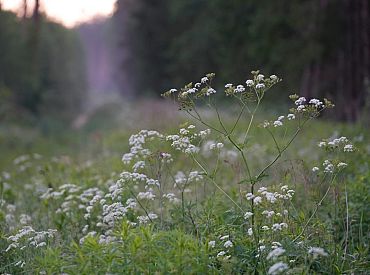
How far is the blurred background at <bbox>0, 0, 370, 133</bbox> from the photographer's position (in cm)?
2005

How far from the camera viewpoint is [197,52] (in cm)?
3266

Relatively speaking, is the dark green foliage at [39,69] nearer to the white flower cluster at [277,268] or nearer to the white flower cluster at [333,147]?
the white flower cluster at [333,147]

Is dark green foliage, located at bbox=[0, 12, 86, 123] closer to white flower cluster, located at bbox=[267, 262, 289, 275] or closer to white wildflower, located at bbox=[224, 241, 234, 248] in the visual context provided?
white wildflower, located at bbox=[224, 241, 234, 248]

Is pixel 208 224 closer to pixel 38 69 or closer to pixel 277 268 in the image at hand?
pixel 277 268

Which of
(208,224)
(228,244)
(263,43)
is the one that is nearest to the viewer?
(228,244)

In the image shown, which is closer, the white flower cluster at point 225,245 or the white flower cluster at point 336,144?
the white flower cluster at point 225,245

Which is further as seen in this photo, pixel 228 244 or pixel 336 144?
pixel 336 144

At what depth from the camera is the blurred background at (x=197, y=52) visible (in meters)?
20.0

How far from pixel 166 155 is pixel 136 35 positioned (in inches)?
1289

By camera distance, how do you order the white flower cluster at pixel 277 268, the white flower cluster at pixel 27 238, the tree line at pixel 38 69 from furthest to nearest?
the tree line at pixel 38 69, the white flower cluster at pixel 27 238, the white flower cluster at pixel 277 268

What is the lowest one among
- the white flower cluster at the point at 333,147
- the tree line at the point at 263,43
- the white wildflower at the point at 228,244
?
the white wildflower at the point at 228,244

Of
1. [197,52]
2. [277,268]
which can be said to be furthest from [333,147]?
[197,52]

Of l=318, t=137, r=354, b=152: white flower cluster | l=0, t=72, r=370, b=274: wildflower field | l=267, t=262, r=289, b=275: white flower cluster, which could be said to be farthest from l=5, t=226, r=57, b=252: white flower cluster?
l=318, t=137, r=354, b=152: white flower cluster

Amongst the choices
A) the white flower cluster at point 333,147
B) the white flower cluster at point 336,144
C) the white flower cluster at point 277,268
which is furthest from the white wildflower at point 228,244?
the white flower cluster at point 336,144
